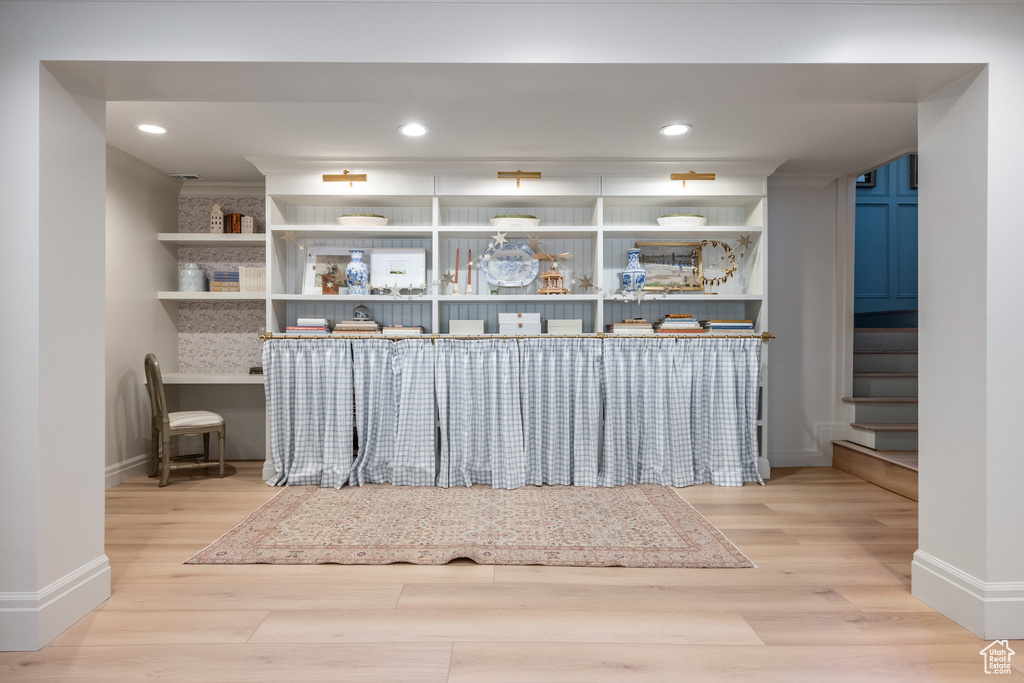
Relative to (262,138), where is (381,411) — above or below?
below

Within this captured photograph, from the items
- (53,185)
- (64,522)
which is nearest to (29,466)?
(64,522)

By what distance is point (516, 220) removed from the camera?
159 inches

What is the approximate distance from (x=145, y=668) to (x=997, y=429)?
2.84 meters

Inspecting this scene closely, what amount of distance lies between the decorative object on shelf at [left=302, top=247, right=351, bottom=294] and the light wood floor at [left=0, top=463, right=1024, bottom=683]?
1952 mm

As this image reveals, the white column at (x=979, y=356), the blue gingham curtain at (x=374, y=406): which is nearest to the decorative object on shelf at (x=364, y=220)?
the blue gingham curtain at (x=374, y=406)

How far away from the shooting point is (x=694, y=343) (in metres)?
3.97

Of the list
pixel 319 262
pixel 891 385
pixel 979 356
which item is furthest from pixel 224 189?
pixel 891 385

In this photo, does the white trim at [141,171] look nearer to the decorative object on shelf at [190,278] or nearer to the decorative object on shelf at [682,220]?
the decorative object on shelf at [190,278]

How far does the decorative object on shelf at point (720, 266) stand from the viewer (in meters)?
4.32

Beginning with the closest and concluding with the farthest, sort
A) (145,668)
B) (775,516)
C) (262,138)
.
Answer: (145,668), (775,516), (262,138)

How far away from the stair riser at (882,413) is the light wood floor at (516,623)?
5.46ft

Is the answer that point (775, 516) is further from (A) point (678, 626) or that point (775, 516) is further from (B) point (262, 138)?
(B) point (262, 138)

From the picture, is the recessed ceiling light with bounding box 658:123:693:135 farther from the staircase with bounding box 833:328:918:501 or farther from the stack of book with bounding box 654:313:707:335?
the staircase with bounding box 833:328:918:501

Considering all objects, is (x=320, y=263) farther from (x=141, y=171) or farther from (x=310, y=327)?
(x=141, y=171)
